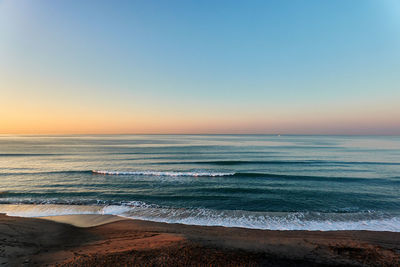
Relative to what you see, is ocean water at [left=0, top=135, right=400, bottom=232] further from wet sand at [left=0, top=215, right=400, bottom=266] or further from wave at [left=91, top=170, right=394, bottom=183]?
wet sand at [left=0, top=215, right=400, bottom=266]

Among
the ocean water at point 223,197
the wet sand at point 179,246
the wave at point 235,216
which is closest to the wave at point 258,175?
the ocean water at point 223,197

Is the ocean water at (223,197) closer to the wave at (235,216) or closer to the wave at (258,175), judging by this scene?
the wave at (235,216)

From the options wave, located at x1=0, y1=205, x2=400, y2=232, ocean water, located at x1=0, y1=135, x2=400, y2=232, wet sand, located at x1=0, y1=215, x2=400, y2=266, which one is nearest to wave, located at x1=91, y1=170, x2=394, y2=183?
ocean water, located at x1=0, y1=135, x2=400, y2=232

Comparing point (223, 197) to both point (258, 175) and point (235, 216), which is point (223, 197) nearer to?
point (235, 216)

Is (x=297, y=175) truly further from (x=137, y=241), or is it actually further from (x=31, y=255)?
(x=31, y=255)

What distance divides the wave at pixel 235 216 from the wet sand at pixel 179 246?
2.82 feet

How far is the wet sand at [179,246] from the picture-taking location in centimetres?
721

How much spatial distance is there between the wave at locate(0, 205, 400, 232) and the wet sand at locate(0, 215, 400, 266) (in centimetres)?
86

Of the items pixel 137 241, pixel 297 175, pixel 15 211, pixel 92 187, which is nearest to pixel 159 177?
pixel 92 187

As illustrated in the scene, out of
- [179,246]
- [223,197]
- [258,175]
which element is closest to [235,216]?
[223,197]

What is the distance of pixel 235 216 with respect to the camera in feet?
41.2

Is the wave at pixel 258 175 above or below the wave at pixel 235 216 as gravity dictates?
below

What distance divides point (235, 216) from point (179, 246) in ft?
18.5

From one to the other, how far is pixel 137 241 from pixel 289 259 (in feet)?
22.3
